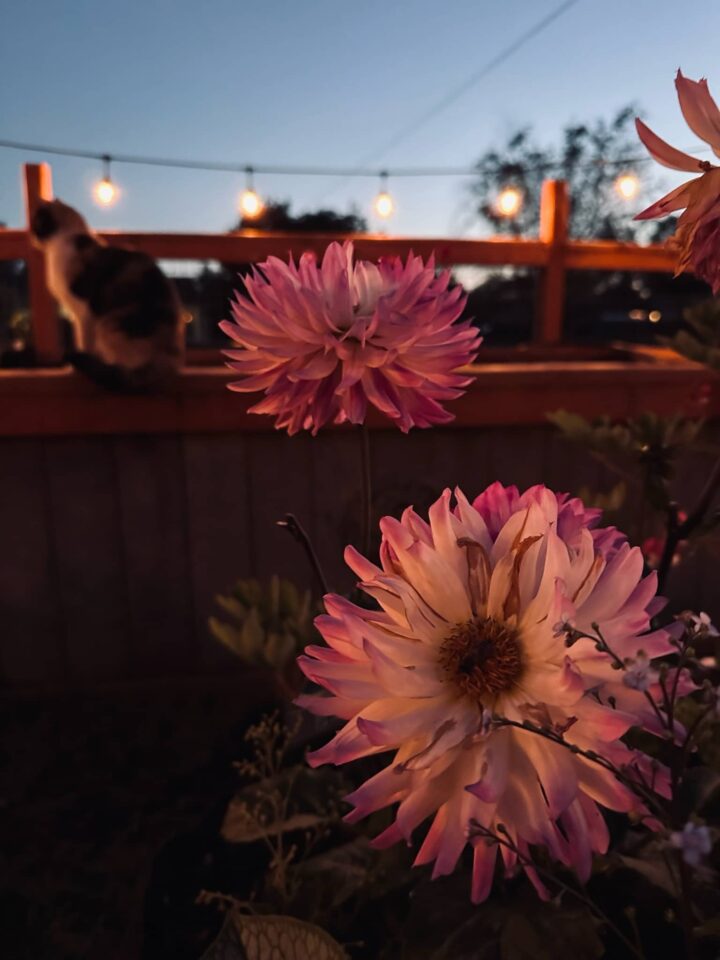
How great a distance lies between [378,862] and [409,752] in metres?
0.40

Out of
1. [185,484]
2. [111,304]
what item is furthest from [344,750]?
[111,304]

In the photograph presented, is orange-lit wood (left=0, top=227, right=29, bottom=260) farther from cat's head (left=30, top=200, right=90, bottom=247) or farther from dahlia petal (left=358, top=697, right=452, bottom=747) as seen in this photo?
dahlia petal (left=358, top=697, right=452, bottom=747)

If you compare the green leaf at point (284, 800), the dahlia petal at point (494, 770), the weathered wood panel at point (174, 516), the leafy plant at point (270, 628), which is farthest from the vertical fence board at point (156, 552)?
the dahlia petal at point (494, 770)

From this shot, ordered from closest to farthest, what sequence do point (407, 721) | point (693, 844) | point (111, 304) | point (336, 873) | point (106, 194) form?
point (693, 844), point (407, 721), point (336, 873), point (111, 304), point (106, 194)

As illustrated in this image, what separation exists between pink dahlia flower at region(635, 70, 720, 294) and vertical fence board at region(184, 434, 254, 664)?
1.44 metres

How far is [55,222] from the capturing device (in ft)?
7.36

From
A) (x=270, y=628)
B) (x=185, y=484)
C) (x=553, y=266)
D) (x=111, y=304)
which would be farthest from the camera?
(x=553, y=266)

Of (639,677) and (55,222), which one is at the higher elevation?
(55,222)

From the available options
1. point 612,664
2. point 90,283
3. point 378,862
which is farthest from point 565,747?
point 90,283

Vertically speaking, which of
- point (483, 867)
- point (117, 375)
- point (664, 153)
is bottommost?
point (483, 867)

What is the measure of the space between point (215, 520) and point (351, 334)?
4.54 feet

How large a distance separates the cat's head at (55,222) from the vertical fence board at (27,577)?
855 mm

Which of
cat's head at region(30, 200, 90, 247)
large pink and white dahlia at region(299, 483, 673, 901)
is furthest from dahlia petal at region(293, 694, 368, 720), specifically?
cat's head at region(30, 200, 90, 247)

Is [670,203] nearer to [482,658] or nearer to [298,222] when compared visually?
[482,658]
